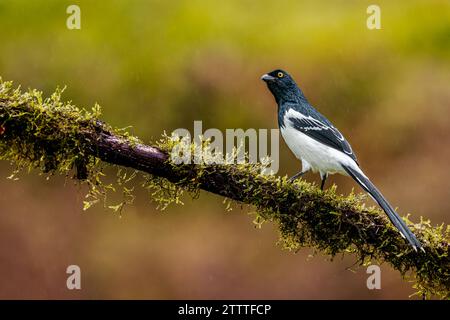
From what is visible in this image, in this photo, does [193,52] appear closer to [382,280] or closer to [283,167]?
[283,167]

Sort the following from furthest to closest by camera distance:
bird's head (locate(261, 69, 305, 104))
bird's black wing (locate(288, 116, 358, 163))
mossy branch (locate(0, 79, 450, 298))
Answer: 1. bird's head (locate(261, 69, 305, 104))
2. bird's black wing (locate(288, 116, 358, 163))
3. mossy branch (locate(0, 79, 450, 298))

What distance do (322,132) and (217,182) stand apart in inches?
56.0

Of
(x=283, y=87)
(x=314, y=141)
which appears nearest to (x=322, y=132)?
(x=314, y=141)

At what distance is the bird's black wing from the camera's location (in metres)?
4.77

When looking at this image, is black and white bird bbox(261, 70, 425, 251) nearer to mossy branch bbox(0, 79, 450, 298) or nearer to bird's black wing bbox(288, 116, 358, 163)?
bird's black wing bbox(288, 116, 358, 163)

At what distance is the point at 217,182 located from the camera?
12.4 feet

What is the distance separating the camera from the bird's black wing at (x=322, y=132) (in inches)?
188

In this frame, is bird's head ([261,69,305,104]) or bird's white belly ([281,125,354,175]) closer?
bird's white belly ([281,125,354,175])

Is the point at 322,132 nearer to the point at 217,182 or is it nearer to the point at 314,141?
the point at 314,141

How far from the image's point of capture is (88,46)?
10039 mm

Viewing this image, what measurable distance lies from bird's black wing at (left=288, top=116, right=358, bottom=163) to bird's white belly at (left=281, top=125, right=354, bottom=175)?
0.03 metres

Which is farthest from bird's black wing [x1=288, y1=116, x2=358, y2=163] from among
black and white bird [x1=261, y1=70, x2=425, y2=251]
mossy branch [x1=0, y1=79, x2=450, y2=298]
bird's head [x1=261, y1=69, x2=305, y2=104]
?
mossy branch [x1=0, y1=79, x2=450, y2=298]

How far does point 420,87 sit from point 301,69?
1.92 meters

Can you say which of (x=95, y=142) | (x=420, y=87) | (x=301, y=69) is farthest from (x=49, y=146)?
(x=420, y=87)
